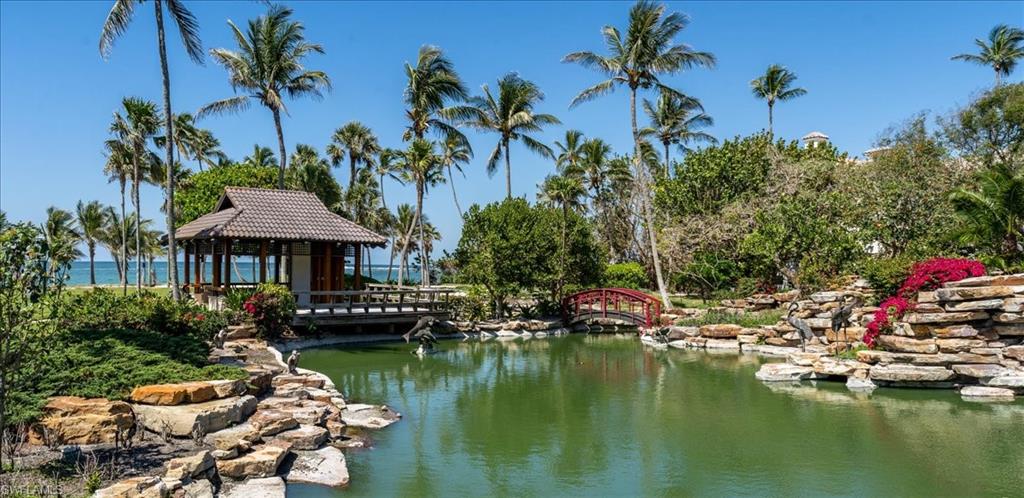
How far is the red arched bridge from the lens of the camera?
24578 millimetres

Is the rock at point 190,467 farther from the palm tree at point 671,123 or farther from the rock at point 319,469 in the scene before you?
the palm tree at point 671,123

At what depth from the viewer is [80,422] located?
26.8ft

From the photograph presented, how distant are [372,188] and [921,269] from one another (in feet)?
110

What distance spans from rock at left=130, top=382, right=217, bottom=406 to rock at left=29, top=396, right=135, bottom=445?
0.44 m

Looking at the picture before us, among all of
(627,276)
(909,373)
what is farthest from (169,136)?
(627,276)

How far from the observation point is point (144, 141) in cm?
2847

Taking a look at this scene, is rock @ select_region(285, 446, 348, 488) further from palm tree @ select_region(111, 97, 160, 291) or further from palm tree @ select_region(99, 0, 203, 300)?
palm tree @ select_region(111, 97, 160, 291)

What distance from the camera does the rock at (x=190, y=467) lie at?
709 centimetres

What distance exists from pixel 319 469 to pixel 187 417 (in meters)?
1.88

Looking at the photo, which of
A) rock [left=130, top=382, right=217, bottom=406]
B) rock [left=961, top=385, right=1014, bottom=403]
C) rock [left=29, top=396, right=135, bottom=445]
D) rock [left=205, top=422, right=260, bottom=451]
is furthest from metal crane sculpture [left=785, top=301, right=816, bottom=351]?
rock [left=29, top=396, right=135, bottom=445]

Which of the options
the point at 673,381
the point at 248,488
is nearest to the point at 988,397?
the point at 673,381

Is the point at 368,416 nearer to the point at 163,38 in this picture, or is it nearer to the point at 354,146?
the point at 163,38

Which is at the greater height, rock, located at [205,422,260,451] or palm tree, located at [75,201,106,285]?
palm tree, located at [75,201,106,285]

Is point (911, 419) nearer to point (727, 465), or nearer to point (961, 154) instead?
point (727, 465)
